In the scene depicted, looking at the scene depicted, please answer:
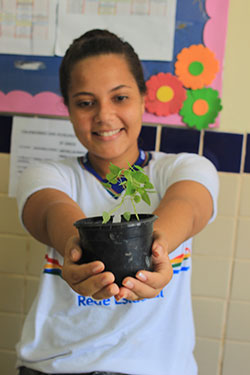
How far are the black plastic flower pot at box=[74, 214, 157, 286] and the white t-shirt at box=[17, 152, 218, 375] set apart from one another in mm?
351

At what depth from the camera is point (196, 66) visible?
1.19 m

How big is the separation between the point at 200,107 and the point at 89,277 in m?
0.81

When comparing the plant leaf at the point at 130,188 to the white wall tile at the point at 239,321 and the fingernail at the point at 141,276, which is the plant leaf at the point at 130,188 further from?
the white wall tile at the point at 239,321

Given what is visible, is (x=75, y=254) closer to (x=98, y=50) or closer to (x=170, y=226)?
(x=170, y=226)

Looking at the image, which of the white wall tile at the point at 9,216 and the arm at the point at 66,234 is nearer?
the arm at the point at 66,234

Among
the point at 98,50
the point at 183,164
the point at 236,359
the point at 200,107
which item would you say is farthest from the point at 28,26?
the point at 236,359

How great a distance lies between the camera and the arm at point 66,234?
1.73 feet

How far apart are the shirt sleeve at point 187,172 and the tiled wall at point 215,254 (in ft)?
0.90

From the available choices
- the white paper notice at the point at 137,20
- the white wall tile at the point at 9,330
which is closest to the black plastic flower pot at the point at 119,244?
the white paper notice at the point at 137,20

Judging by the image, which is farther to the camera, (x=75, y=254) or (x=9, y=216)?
(x=9, y=216)

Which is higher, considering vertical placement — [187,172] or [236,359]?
[187,172]

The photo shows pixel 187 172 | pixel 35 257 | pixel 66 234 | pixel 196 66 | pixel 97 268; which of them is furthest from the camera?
pixel 35 257

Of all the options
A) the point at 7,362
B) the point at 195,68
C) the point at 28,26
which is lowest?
the point at 7,362

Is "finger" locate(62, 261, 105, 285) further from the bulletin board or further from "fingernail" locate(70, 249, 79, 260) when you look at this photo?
the bulletin board
